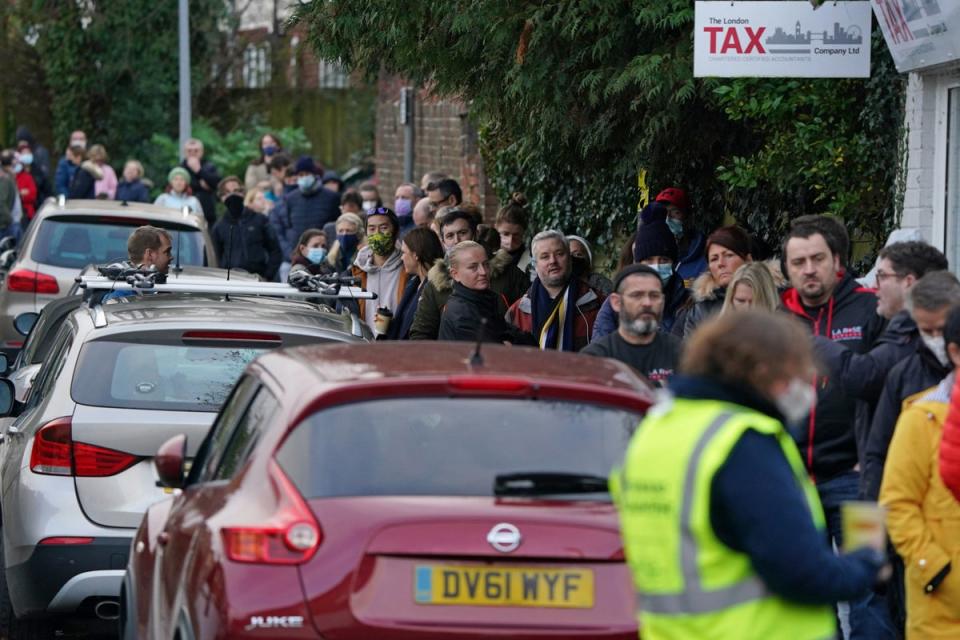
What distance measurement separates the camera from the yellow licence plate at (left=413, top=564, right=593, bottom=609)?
4770 millimetres

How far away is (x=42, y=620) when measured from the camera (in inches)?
302

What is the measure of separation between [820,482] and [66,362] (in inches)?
122

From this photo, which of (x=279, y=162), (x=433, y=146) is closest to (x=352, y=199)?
(x=279, y=162)

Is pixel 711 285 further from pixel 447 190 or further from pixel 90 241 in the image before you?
pixel 90 241

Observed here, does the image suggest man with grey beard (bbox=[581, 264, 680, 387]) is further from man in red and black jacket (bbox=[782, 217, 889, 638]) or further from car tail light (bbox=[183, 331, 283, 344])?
car tail light (bbox=[183, 331, 283, 344])

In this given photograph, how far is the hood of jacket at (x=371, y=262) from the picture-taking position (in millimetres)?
13055

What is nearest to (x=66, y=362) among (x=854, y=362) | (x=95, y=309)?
(x=95, y=309)

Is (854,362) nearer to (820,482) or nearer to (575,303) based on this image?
(820,482)

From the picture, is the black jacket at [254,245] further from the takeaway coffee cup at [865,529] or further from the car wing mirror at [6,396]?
the takeaway coffee cup at [865,529]

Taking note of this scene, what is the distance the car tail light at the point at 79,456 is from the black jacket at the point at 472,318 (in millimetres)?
2686

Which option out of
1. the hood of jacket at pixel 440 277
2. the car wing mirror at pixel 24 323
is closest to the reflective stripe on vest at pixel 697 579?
the hood of jacket at pixel 440 277

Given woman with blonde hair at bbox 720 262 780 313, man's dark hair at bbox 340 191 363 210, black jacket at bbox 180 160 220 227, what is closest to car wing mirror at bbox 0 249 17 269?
man's dark hair at bbox 340 191 363 210

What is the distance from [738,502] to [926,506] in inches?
81.2

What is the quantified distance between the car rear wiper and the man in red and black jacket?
6.29ft
